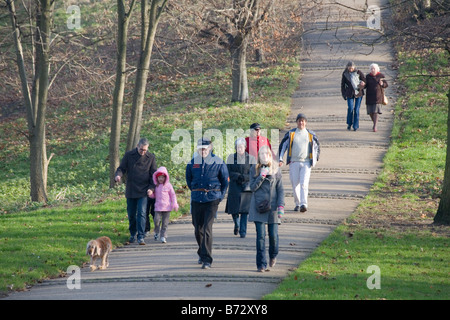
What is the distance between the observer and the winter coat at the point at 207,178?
10.2m

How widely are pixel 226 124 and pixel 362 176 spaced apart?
23.3 feet

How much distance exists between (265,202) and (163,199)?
2804 mm

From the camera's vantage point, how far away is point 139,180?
12.1 m

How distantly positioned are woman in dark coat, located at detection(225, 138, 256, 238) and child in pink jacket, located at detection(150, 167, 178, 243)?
105 cm

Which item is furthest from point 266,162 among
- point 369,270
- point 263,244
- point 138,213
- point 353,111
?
point 353,111

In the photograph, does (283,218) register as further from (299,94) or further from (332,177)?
(299,94)

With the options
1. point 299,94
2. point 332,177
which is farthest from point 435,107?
point 332,177

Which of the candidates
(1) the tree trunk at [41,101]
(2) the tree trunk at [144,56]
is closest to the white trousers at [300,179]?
→ (2) the tree trunk at [144,56]

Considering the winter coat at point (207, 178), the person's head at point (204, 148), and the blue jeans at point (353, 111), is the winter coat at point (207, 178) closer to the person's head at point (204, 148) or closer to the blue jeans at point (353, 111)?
the person's head at point (204, 148)

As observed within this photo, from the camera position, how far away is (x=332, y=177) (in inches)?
639

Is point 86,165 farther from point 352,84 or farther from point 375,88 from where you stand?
point 375,88

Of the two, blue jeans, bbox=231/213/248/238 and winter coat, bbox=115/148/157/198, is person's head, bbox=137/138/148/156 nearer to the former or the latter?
winter coat, bbox=115/148/157/198

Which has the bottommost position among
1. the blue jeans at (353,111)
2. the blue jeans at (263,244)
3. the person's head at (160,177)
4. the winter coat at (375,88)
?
the blue jeans at (263,244)

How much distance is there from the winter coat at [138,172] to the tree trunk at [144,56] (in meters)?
6.18
